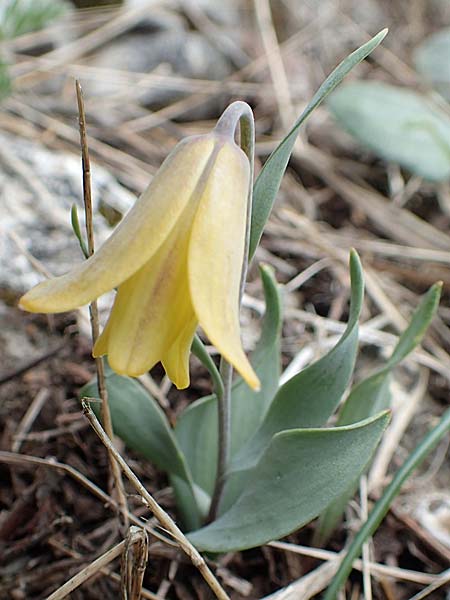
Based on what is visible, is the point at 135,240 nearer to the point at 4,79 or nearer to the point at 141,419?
the point at 141,419

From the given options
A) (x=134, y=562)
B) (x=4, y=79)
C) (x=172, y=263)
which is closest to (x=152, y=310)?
(x=172, y=263)

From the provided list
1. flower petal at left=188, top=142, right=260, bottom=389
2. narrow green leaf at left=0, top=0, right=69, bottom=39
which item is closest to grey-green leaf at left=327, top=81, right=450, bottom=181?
narrow green leaf at left=0, top=0, right=69, bottom=39

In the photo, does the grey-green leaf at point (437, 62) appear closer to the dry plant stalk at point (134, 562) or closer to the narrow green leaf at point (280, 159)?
the narrow green leaf at point (280, 159)

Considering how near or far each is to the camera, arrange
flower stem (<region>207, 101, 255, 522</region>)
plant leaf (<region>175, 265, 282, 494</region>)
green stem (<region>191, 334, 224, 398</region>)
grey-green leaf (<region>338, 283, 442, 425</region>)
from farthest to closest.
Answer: plant leaf (<region>175, 265, 282, 494</region>)
grey-green leaf (<region>338, 283, 442, 425</region>)
green stem (<region>191, 334, 224, 398</region>)
flower stem (<region>207, 101, 255, 522</region>)

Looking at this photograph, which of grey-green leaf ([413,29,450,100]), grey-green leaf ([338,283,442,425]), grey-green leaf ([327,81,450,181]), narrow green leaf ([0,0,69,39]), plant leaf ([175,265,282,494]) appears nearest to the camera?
grey-green leaf ([338,283,442,425])

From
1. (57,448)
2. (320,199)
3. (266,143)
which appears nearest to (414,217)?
(320,199)

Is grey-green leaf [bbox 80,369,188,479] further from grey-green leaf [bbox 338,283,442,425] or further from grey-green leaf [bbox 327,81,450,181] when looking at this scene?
grey-green leaf [bbox 327,81,450,181]

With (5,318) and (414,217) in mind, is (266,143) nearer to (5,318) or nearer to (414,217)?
(414,217)
